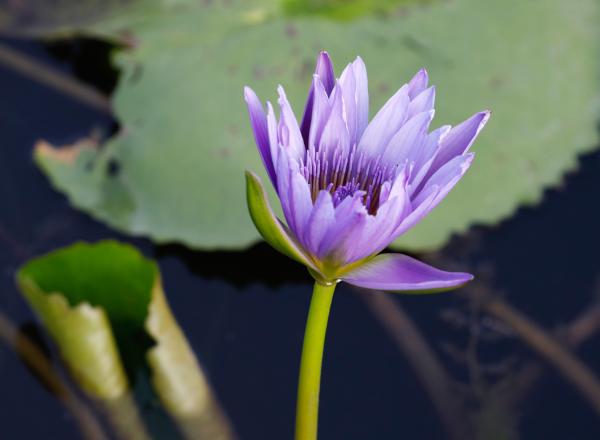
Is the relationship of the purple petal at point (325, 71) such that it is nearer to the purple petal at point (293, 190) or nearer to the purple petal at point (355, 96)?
the purple petal at point (355, 96)

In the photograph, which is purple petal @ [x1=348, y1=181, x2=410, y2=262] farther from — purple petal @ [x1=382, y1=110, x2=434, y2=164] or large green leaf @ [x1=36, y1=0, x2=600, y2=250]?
large green leaf @ [x1=36, y1=0, x2=600, y2=250]

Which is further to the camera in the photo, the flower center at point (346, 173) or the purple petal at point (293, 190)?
the flower center at point (346, 173)

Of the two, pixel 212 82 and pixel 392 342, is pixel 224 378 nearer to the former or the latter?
pixel 392 342

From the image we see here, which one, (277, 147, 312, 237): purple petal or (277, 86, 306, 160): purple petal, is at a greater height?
(277, 86, 306, 160): purple petal

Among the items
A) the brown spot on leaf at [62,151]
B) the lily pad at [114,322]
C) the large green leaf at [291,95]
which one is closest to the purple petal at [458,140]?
the lily pad at [114,322]

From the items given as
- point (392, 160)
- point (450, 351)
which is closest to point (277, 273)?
point (450, 351)

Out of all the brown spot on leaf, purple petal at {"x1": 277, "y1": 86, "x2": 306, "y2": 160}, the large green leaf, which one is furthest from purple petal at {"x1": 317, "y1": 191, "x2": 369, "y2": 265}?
the brown spot on leaf

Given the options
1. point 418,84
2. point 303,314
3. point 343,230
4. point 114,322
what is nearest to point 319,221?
point 343,230
